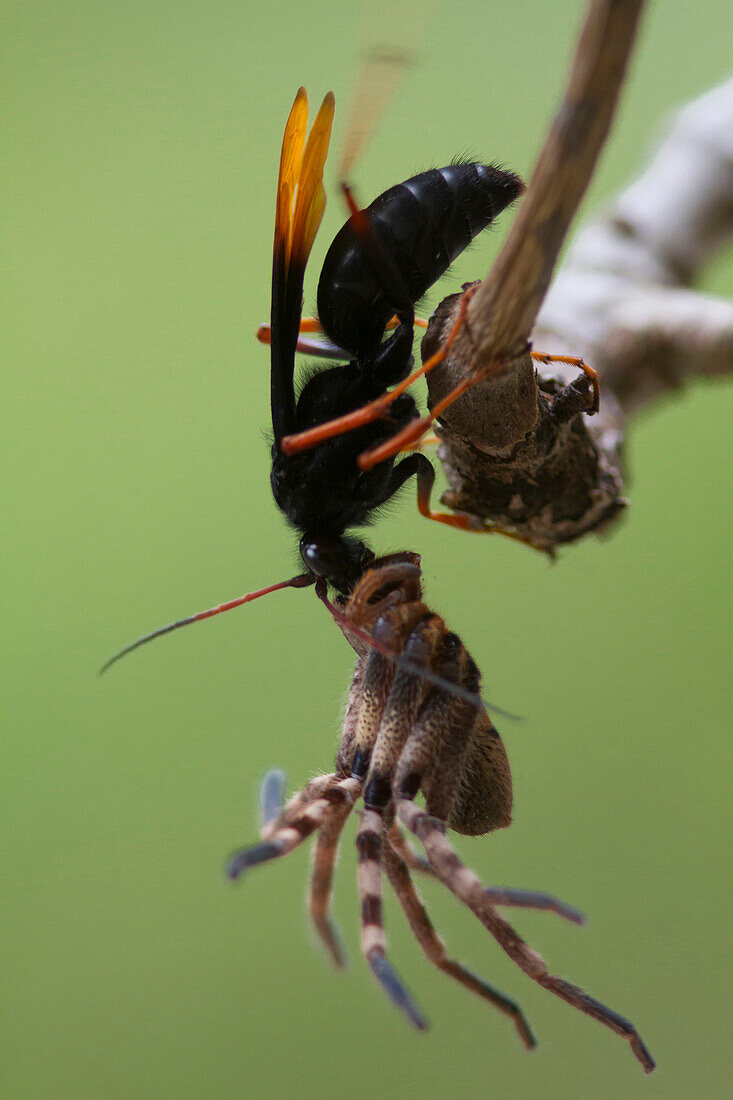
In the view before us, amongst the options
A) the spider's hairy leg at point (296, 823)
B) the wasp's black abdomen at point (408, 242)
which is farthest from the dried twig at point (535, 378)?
the spider's hairy leg at point (296, 823)

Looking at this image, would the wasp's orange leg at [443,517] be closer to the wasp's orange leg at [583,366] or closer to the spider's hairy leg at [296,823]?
the wasp's orange leg at [583,366]

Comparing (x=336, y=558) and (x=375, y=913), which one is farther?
(x=336, y=558)

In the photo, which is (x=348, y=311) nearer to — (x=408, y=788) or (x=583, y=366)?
(x=583, y=366)

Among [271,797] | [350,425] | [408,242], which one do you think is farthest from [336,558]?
[408,242]

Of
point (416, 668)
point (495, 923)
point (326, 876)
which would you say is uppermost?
point (416, 668)

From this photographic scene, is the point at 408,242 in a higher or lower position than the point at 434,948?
higher

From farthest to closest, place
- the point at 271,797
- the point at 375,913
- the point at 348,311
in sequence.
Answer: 1. the point at 348,311
2. the point at 271,797
3. the point at 375,913

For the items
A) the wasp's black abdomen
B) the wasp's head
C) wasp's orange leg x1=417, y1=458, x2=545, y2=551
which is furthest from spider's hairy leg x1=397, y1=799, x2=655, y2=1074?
the wasp's black abdomen
